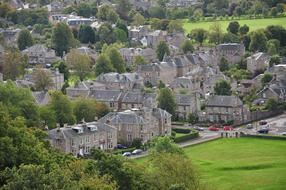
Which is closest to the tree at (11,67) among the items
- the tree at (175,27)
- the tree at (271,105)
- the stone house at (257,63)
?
the stone house at (257,63)

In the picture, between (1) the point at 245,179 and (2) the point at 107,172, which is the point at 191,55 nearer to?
(1) the point at 245,179

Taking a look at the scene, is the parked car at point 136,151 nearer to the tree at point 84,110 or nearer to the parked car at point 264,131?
the tree at point 84,110

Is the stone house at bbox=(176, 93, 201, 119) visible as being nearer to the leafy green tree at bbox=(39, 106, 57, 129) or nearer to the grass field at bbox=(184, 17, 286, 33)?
the leafy green tree at bbox=(39, 106, 57, 129)

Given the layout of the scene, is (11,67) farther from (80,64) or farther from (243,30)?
(243,30)

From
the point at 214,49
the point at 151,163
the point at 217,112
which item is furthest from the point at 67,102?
the point at 214,49

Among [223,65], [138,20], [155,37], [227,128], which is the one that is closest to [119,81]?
[227,128]

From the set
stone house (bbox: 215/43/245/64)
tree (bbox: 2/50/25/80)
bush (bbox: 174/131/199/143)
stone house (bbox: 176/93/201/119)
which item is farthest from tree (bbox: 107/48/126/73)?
bush (bbox: 174/131/199/143)
